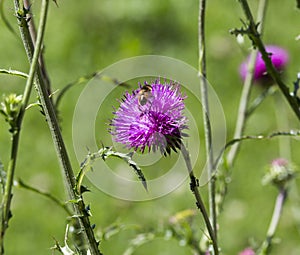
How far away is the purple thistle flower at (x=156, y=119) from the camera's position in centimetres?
86

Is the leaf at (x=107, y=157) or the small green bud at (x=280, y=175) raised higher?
the small green bud at (x=280, y=175)

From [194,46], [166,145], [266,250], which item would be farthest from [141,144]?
[194,46]

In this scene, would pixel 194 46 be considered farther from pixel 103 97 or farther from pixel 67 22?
pixel 67 22

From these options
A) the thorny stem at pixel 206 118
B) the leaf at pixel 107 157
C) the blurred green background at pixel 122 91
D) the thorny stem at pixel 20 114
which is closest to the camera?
the thorny stem at pixel 20 114

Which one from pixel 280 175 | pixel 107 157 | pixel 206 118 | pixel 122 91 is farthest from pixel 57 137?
pixel 122 91

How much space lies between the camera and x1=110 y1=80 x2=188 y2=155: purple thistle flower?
865mm

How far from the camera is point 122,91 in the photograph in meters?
3.15

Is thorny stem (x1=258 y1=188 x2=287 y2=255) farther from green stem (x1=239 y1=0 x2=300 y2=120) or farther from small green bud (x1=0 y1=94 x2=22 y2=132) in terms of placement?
small green bud (x1=0 y1=94 x2=22 y2=132)

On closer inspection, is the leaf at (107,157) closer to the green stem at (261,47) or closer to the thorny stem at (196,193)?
the thorny stem at (196,193)

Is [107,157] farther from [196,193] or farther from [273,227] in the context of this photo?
[273,227]

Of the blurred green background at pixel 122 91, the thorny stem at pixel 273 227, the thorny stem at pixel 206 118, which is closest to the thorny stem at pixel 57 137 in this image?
the thorny stem at pixel 206 118

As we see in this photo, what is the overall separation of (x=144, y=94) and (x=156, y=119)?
0.18ft

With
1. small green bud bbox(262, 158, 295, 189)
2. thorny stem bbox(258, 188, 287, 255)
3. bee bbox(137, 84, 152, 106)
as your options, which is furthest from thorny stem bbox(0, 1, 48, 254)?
small green bud bbox(262, 158, 295, 189)

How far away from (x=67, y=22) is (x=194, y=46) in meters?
0.83
